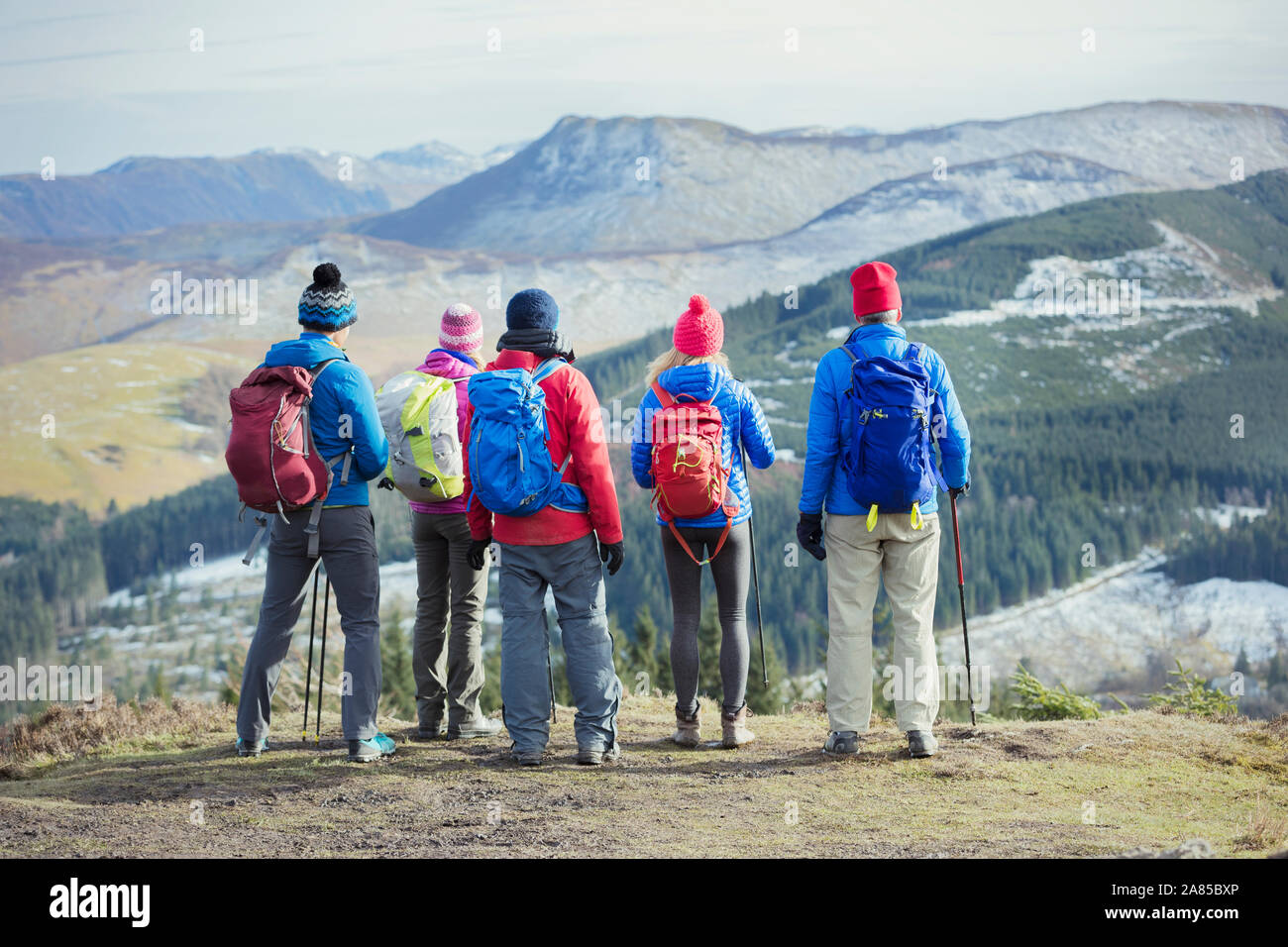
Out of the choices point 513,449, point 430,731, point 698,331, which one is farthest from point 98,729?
point 698,331

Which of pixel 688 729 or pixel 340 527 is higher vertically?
pixel 340 527

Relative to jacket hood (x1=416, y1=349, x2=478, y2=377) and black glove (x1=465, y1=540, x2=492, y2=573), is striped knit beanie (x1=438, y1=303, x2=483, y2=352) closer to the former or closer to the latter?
jacket hood (x1=416, y1=349, x2=478, y2=377)

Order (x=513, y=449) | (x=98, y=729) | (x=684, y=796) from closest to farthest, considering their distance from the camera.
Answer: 1. (x=684, y=796)
2. (x=513, y=449)
3. (x=98, y=729)

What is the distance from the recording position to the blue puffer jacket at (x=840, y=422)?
261 inches

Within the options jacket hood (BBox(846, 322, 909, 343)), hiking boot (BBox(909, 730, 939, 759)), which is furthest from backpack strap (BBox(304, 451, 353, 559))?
hiking boot (BBox(909, 730, 939, 759))

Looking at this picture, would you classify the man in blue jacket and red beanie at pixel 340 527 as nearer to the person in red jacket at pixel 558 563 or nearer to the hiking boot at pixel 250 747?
the hiking boot at pixel 250 747

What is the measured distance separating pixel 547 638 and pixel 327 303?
2243mm

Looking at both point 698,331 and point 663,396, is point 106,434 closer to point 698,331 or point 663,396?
point 663,396

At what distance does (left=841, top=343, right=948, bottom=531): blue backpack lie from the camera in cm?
645

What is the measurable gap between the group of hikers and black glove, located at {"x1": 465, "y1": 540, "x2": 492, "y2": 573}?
0.02 metres

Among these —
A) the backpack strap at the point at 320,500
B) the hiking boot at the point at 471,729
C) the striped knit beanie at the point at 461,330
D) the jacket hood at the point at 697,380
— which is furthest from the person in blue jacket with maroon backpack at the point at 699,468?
the backpack strap at the point at 320,500

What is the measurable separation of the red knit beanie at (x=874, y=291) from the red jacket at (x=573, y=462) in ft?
5.36

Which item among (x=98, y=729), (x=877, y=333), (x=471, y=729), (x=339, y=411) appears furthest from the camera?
(x=98, y=729)

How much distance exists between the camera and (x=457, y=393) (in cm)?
711
